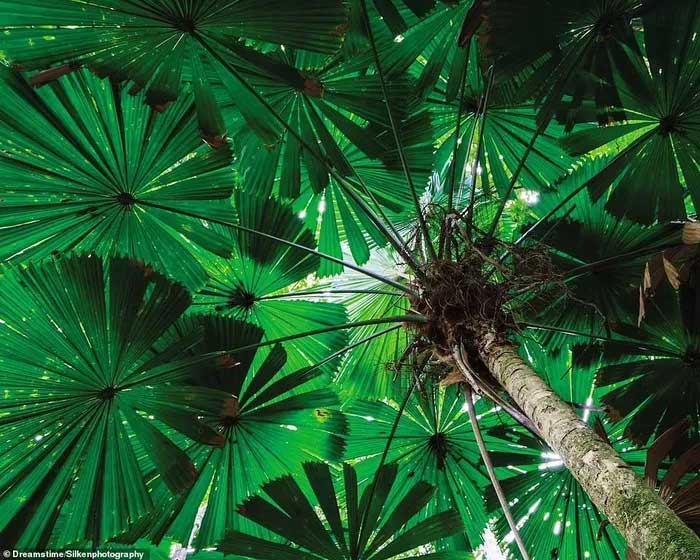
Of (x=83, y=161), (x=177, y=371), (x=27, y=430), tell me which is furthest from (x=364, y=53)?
(x=27, y=430)

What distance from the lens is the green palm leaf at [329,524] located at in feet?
6.91

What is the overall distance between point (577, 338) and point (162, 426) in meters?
2.39

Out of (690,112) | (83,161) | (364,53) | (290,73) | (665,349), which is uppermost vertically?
(364,53)

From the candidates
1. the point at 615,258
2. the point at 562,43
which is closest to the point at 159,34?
the point at 562,43

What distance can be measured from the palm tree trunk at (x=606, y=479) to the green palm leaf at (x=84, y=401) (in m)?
1.20

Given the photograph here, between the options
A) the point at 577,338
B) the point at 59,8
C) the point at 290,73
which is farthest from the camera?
the point at 577,338

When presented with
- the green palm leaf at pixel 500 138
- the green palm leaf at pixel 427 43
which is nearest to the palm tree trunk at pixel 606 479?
the green palm leaf at pixel 427 43

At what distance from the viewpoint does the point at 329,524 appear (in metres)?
2.23

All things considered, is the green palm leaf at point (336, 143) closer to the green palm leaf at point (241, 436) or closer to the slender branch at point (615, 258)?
the green palm leaf at point (241, 436)

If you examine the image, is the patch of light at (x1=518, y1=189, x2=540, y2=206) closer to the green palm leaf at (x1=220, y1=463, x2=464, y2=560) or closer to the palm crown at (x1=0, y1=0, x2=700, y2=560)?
the palm crown at (x1=0, y1=0, x2=700, y2=560)

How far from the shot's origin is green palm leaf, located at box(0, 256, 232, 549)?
1.90m

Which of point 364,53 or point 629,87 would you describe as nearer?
point 629,87

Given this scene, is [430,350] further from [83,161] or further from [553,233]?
[83,161]

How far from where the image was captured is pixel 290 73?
2043 millimetres
